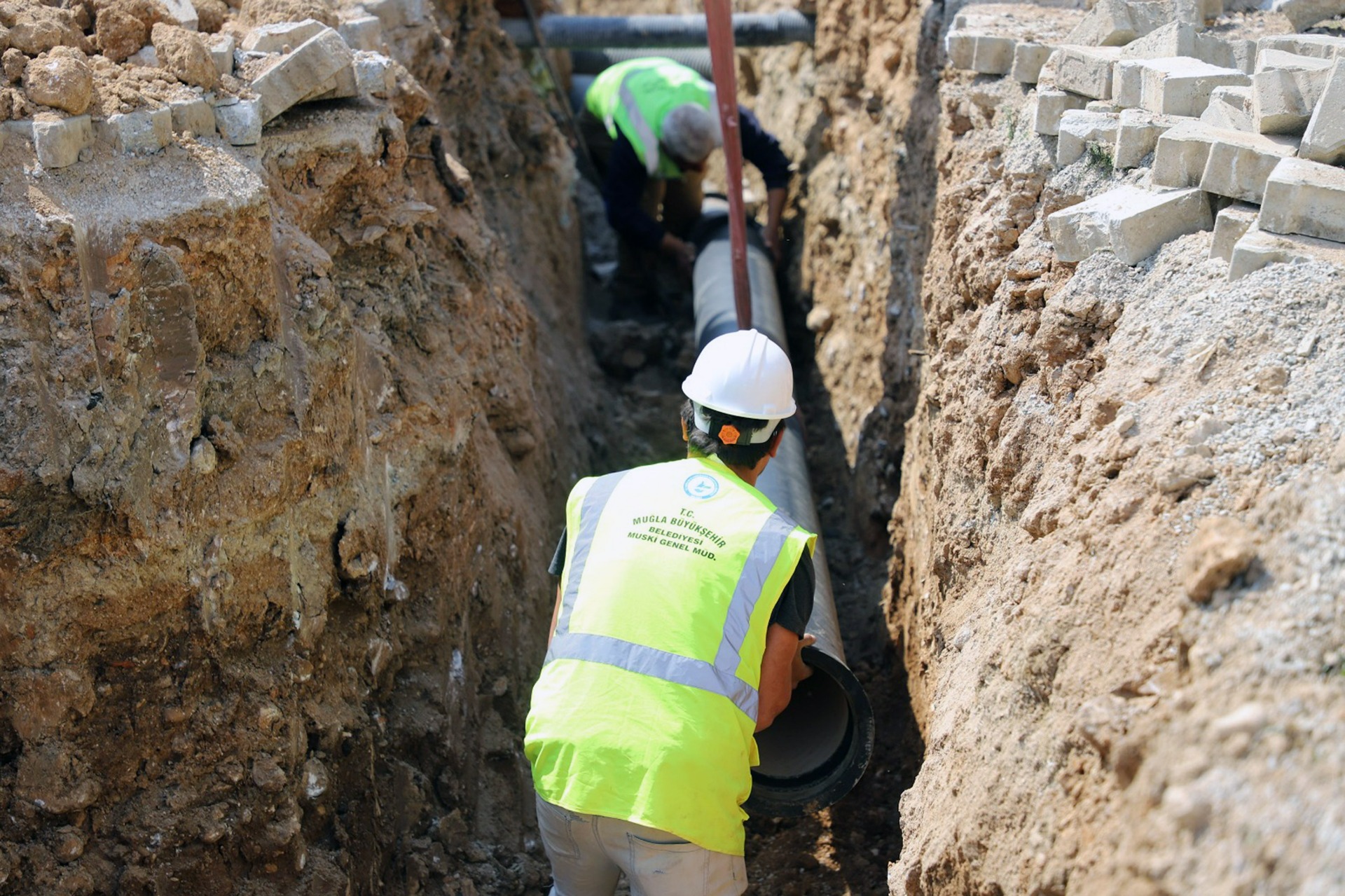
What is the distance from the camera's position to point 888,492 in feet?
13.9

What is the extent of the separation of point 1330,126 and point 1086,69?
2.99ft

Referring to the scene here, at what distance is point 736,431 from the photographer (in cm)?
259

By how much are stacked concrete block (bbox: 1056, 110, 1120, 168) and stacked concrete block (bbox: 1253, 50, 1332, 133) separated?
14.1 inches

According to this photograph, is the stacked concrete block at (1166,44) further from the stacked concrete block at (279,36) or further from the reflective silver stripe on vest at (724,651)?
the stacked concrete block at (279,36)

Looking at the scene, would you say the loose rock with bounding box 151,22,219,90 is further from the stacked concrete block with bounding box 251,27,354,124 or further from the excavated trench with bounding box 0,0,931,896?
the stacked concrete block with bounding box 251,27,354,124

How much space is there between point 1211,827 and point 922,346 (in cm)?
268

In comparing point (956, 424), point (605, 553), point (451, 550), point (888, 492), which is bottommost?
point (888, 492)

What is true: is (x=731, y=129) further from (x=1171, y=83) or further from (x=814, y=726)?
(x=814, y=726)

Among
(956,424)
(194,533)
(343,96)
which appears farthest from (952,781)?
(343,96)

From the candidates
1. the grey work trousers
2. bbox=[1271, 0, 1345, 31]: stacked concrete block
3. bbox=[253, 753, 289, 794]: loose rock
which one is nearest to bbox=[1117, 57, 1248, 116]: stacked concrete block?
bbox=[1271, 0, 1345, 31]: stacked concrete block

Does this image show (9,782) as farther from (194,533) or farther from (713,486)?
(713,486)

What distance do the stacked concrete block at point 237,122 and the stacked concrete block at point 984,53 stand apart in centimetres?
239

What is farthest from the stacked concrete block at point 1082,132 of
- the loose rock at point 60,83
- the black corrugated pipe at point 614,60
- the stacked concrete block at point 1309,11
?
the black corrugated pipe at point 614,60

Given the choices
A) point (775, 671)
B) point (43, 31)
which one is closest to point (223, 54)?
point (43, 31)
